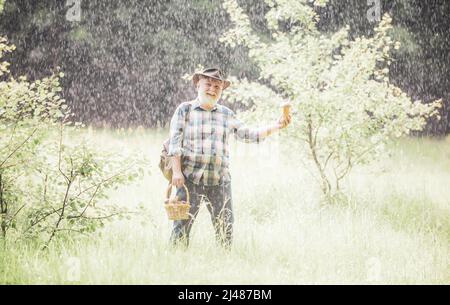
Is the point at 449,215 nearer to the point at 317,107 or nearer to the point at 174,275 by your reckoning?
the point at 317,107

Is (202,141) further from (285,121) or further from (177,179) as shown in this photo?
(285,121)

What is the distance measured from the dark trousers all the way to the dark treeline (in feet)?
30.6

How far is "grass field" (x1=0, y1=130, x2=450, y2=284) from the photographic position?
3814 mm

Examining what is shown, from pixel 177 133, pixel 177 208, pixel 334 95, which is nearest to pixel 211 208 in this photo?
pixel 177 208

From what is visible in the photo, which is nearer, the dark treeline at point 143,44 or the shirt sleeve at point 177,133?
the shirt sleeve at point 177,133

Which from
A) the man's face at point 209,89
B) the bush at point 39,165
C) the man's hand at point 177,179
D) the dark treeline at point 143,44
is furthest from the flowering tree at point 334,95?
the dark treeline at point 143,44

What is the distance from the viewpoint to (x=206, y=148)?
4.04 m

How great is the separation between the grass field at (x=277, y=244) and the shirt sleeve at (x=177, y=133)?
1.52 ft

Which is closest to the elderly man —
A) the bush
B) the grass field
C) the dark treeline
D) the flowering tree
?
the grass field

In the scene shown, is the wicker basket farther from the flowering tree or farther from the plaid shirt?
the flowering tree

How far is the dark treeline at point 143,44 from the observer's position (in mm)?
12898

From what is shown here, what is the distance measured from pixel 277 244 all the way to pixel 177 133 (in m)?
1.55

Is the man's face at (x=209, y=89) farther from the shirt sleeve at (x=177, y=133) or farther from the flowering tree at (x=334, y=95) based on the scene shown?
the flowering tree at (x=334, y=95)
